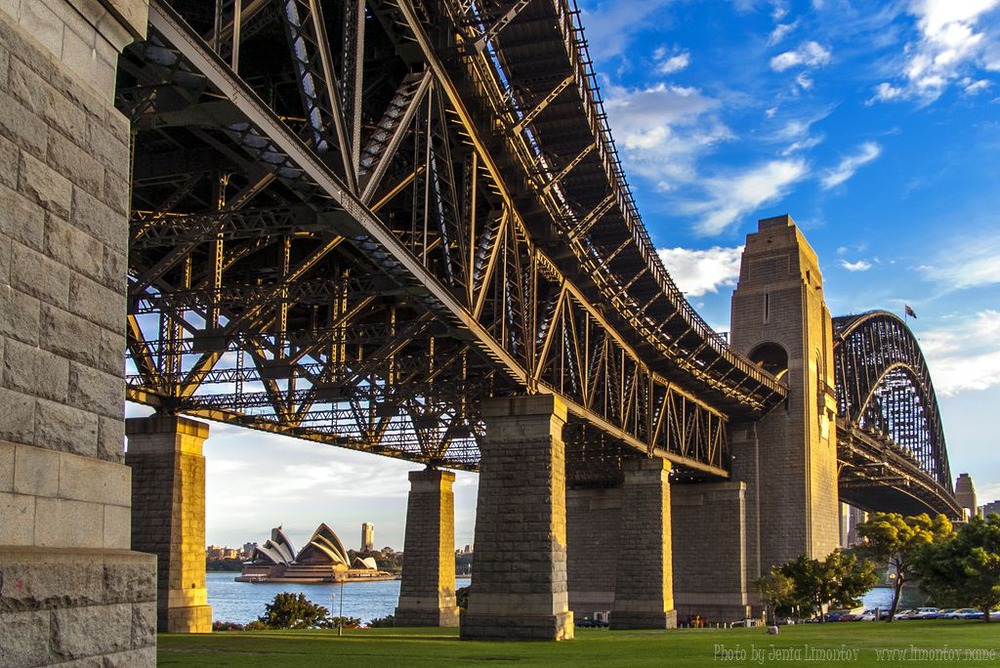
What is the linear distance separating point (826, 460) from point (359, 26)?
7881cm

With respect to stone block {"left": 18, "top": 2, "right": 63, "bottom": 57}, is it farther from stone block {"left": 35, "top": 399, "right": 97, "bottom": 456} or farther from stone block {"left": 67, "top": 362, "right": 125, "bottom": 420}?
stone block {"left": 35, "top": 399, "right": 97, "bottom": 456}

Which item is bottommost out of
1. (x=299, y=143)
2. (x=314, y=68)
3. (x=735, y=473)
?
(x=735, y=473)

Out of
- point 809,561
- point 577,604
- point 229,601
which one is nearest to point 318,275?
point 809,561

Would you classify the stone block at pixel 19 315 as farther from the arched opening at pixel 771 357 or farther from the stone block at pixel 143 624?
the arched opening at pixel 771 357

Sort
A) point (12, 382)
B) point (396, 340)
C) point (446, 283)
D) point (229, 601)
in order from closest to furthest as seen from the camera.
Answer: point (12, 382) → point (446, 283) → point (396, 340) → point (229, 601)

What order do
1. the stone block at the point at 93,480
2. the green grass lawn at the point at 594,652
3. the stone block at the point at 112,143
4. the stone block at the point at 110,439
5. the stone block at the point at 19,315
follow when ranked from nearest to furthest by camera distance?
the stone block at the point at 19,315 → the stone block at the point at 93,480 → the stone block at the point at 110,439 → the stone block at the point at 112,143 → the green grass lawn at the point at 594,652

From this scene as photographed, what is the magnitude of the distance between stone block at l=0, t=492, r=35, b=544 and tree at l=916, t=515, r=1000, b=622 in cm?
5373

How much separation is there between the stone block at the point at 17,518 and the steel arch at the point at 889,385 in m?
111

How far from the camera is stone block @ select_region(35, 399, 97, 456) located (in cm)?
994

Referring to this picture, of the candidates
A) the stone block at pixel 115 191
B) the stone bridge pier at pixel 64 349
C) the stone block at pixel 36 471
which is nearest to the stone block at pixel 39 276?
the stone bridge pier at pixel 64 349

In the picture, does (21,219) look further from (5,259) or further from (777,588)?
(777,588)

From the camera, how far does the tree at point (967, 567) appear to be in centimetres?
5450

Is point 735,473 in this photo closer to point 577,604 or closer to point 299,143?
point 577,604

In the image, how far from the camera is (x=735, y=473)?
88.7 m
